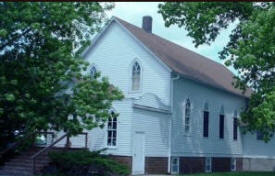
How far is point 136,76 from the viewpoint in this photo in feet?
98.2

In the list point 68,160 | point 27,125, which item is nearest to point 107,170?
point 68,160

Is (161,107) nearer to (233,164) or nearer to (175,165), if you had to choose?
(175,165)

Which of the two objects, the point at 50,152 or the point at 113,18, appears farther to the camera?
the point at 113,18

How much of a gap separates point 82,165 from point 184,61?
13612mm

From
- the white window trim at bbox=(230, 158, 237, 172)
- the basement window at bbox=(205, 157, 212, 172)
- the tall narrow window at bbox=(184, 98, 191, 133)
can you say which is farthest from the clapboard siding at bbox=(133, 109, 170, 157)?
the white window trim at bbox=(230, 158, 237, 172)

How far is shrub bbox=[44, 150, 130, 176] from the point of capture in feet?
73.8

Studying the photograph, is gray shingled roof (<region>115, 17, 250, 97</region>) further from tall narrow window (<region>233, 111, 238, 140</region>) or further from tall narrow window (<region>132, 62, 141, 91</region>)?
tall narrow window (<region>233, 111, 238, 140</region>)

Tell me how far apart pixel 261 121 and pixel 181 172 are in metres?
9.47

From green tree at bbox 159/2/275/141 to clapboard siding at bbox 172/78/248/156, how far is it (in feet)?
13.6

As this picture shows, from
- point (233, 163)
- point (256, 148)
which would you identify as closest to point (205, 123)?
point (233, 163)

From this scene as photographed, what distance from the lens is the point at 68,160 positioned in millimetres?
22875

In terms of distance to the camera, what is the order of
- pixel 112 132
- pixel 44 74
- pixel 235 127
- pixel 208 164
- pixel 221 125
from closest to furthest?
1. pixel 44 74
2. pixel 112 132
3. pixel 208 164
4. pixel 221 125
5. pixel 235 127

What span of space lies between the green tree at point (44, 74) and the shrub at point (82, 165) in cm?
542

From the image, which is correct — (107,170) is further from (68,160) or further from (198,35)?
(198,35)
